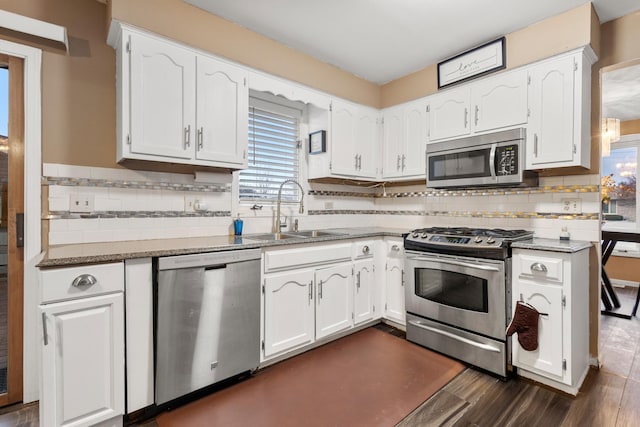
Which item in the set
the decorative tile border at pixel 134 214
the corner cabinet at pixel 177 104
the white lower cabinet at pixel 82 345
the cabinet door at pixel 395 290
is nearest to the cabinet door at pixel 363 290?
the cabinet door at pixel 395 290

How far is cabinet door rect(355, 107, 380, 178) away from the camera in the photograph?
3350mm

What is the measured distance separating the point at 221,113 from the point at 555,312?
8.53 feet

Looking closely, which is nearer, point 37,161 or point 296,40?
point 37,161

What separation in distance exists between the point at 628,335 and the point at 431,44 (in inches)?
124

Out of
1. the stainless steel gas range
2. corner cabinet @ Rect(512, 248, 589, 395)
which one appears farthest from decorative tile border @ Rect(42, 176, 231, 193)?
corner cabinet @ Rect(512, 248, 589, 395)

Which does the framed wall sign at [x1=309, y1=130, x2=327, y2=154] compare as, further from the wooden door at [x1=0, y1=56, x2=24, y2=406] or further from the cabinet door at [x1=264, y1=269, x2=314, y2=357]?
the wooden door at [x1=0, y1=56, x2=24, y2=406]

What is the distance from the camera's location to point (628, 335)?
9.59ft

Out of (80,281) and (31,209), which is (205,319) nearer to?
(80,281)

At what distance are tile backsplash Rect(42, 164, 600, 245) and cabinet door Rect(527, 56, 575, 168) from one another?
13.7 inches

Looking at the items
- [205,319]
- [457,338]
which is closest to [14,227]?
[205,319]

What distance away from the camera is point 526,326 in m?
2.10

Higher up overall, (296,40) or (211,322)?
(296,40)

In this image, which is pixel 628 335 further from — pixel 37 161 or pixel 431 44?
pixel 37 161

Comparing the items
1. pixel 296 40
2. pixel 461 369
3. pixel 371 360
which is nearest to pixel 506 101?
pixel 296 40
